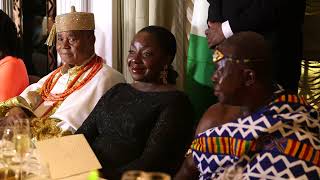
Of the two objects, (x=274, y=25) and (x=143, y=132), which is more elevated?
(x=274, y=25)

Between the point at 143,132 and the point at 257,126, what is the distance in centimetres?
68

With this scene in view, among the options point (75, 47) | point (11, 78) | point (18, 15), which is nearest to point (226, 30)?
point (75, 47)

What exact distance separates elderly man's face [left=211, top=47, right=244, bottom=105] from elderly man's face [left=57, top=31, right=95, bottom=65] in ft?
4.18

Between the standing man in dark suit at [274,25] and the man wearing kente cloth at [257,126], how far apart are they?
17.3 inches

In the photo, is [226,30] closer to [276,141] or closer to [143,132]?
[143,132]

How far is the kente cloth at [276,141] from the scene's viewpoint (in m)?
1.48

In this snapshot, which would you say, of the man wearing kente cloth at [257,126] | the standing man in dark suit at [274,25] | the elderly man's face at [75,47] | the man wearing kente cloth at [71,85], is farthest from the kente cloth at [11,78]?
the man wearing kente cloth at [257,126]

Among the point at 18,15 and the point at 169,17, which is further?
the point at 18,15

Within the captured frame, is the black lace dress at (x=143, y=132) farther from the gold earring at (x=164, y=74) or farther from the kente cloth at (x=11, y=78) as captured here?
the kente cloth at (x=11, y=78)

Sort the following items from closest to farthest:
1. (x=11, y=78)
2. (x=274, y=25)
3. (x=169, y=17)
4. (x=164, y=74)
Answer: (x=274, y=25) < (x=164, y=74) < (x=169, y=17) < (x=11, y=78)

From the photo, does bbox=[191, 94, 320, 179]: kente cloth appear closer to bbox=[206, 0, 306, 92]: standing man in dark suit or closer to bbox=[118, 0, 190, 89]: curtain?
bbox=[206, 0, 306, 92]: standing man in dark suit

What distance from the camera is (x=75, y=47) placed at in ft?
8.84

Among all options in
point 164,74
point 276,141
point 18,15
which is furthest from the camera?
point 18,15

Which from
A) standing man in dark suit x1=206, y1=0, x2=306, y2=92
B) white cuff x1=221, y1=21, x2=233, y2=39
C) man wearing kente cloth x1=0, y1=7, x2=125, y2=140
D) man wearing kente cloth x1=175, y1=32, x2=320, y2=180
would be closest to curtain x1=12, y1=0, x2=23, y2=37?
man wearing kente cloth x1=0, y1=7, x2=125, y2=140
